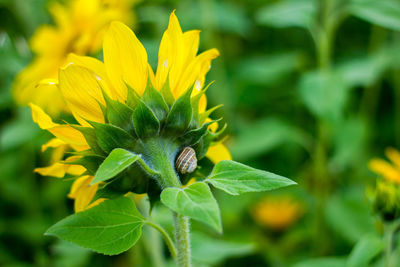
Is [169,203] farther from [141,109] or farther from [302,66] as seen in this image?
[302,66]

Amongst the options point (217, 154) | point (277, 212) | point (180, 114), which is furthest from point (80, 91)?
point (277, 212)

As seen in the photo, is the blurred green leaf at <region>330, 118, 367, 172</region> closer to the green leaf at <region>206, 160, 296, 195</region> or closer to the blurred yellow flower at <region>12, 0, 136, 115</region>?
the blurred yellow flower at <region>12, 0, 136, 115</region>

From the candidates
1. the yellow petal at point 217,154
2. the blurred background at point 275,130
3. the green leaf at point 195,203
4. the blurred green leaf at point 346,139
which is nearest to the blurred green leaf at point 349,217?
the blurred background at point 275,130

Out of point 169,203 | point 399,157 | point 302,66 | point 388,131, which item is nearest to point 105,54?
point 169,203

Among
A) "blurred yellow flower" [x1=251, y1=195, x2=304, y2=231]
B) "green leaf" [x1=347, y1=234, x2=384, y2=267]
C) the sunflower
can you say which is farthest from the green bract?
"blurred yellow flower" [x1=251, y1=195, x2=304, y2=231]

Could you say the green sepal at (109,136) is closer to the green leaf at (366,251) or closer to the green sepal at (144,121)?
the green sepal at (144,121)

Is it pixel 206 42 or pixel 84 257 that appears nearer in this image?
pixel 84 257
